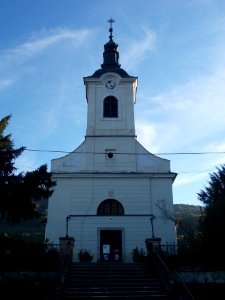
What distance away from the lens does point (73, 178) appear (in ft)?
78.7

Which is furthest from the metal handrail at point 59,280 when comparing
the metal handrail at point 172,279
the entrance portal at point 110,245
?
the entrance portal at point 110,245

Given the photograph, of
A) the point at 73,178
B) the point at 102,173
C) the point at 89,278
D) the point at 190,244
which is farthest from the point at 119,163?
the point at 89,278

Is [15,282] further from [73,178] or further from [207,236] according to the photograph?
[73,178]

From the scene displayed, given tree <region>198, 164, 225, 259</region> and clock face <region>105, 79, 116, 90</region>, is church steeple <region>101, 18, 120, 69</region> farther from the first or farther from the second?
tree <region>198, 164, 225, 259</region>

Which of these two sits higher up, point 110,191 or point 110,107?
point 110,107

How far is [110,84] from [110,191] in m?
8.34

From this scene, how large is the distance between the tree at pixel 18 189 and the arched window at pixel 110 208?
28.2ft

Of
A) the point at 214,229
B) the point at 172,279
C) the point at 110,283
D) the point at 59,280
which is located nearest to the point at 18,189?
the point at 59,280

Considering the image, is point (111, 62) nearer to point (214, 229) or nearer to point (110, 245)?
point (110, 245)

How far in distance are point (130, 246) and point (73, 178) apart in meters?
5.41

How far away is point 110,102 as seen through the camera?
27.5m

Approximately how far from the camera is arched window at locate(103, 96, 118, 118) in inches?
1067

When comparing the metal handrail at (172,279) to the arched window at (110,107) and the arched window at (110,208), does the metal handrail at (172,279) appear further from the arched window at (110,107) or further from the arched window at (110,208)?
the arched window at (110,107)

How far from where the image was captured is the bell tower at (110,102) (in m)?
26.4
